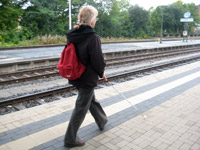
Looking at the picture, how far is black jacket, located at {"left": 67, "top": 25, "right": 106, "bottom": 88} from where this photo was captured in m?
2.99

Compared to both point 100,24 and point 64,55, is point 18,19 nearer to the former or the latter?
point 100,24

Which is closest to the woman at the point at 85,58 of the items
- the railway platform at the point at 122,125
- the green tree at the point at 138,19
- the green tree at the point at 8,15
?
the railway platform at the point at 122,125

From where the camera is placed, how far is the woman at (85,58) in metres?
3.00

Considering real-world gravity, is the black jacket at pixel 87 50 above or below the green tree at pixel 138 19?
below

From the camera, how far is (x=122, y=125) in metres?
4.16

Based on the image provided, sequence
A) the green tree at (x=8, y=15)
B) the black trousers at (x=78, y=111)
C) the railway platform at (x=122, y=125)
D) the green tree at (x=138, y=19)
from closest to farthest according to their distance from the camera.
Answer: the black trousers at (x=78, y=111)
the railway platform at (x=122, y=125)
the green tree at (x=8, y=15)
the green tree at (x=138, y=19)

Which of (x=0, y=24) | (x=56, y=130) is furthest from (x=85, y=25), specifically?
(x=0, y=24)

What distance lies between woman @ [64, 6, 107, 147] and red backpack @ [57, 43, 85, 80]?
65 millimetres

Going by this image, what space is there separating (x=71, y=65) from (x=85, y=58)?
0.23 metres

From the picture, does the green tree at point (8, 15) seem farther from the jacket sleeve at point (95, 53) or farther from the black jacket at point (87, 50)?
the jacket sleeve at point (95, 53)

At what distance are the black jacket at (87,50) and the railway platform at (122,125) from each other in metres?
1.20

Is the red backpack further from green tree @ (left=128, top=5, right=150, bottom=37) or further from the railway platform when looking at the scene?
green tree @ (left=128, top=5, right=150, bottom=37)

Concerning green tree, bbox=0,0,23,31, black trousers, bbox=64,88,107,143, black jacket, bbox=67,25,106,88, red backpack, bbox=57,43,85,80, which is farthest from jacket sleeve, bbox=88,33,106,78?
green tree, bbox=0,0,23,31

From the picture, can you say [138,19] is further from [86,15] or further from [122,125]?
[86,15]
